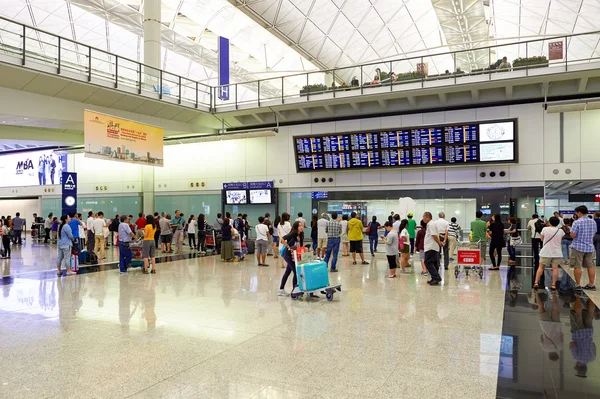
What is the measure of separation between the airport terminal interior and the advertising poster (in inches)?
7.0

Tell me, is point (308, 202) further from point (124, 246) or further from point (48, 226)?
point (48, 226)

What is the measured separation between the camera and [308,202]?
69.6 ft

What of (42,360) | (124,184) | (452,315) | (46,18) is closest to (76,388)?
(42,360)

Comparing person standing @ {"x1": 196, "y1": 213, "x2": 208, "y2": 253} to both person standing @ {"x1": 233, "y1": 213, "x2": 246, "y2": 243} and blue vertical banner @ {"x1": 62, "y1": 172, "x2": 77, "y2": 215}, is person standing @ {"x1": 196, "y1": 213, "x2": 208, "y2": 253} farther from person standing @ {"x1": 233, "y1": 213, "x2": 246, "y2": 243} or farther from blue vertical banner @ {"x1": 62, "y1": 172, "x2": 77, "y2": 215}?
blue vertical banner @ {"x1": 62, "y1": 172, "x2": 77, "y2": 215}

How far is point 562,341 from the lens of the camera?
573 cm

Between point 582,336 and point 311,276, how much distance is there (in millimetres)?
4545

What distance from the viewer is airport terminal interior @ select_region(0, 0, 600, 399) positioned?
16.4 feet

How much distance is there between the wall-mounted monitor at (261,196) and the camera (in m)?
21.8

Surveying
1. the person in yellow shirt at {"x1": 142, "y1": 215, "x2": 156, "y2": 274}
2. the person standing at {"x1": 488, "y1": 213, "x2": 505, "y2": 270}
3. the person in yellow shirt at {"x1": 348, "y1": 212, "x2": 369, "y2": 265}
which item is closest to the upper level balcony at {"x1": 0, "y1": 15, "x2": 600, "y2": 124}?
the person standing at {"x1": 488, "y1": 213, "x2": 505, "y2": 270}

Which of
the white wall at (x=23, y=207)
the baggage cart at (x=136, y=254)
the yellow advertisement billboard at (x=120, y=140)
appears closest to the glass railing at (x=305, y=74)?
the yellow advertisement billboard at (x=120, y=140)

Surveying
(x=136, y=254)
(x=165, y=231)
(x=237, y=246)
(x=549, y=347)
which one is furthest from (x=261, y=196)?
(x=549, y=347)

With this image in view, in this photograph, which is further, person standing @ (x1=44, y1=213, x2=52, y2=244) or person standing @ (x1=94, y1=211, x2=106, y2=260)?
person standing @ (x1=44, y1=213, x2=52, y2=244)

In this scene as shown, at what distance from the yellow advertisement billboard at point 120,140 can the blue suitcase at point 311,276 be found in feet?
33.6

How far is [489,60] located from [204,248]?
47.2 feet
